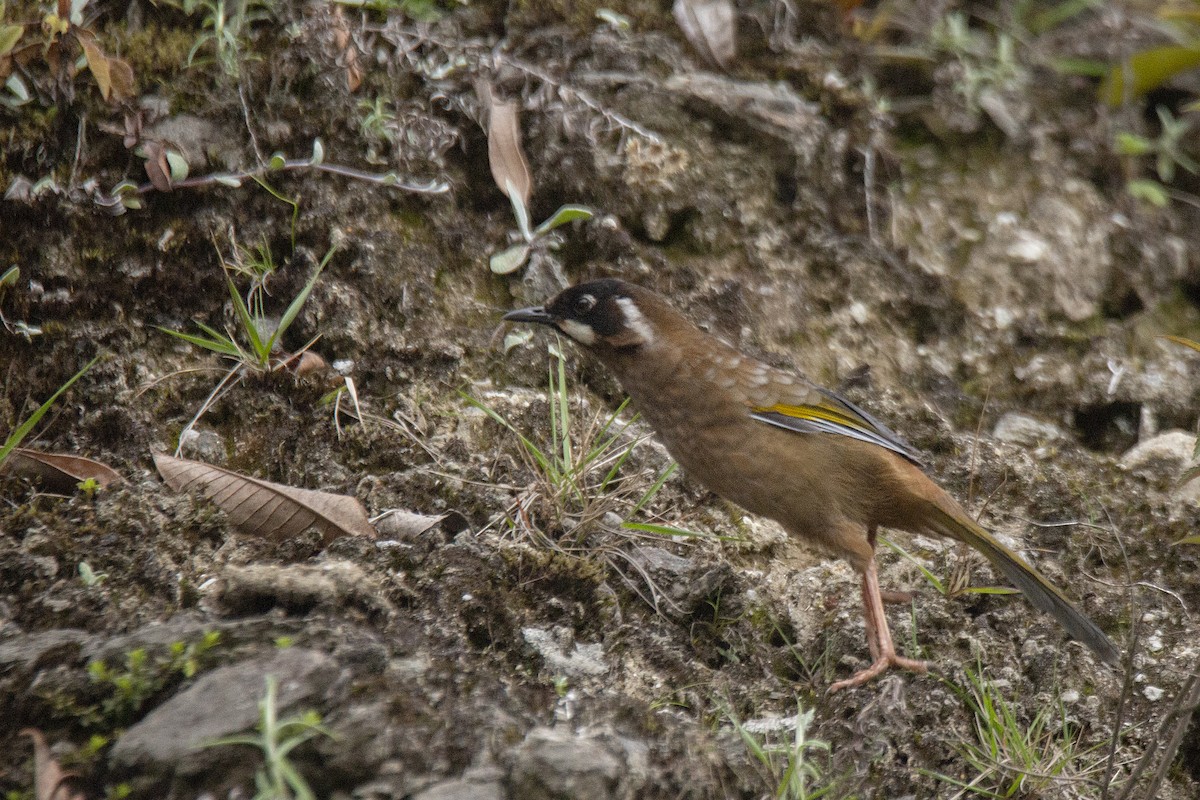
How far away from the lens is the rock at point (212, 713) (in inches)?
99.6

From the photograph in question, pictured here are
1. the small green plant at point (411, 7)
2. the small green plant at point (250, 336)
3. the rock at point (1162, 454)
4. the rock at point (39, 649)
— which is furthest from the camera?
the small green plant at point (411, 7)

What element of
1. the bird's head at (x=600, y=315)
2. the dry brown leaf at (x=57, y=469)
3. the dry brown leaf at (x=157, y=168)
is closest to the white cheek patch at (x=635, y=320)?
the bird's head at (x=600, y=315)

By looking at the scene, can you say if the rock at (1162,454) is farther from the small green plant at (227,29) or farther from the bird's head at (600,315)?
the small green plant at (227,29)

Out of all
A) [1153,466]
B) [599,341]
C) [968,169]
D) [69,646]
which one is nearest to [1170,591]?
[1153,466]

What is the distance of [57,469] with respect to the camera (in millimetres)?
3570

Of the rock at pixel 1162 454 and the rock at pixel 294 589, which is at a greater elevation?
the rock at pixel 294 589

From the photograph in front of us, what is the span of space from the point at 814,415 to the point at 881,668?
0.94 m

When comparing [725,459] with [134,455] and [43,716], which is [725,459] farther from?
[43,716]

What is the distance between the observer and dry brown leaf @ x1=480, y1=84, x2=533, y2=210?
477 centimetres

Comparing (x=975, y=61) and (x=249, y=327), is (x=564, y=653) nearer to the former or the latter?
(x=249, y=327)

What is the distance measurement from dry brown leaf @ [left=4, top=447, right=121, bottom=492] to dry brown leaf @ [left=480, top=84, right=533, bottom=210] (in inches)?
74.2

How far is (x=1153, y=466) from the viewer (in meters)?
4.58

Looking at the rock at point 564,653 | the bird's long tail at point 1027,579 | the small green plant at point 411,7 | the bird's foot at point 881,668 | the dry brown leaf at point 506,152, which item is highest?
the small green plant at point 411,7

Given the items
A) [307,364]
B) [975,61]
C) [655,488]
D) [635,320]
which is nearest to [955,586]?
[655,488]
